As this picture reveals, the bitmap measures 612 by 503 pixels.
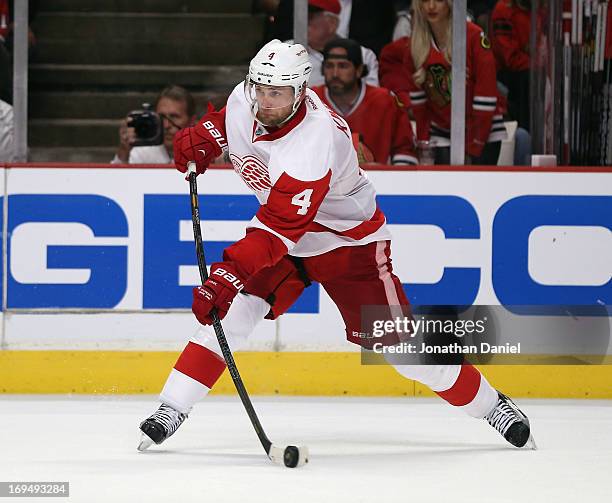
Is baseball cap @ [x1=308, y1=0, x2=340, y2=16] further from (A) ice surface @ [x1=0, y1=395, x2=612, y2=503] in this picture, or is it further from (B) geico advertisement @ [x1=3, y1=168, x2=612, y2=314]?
(A) ice surface @ [x1=0, y1=395, x2=612, y2=503]

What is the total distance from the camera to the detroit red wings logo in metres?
1.52

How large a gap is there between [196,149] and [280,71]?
18.6 inches

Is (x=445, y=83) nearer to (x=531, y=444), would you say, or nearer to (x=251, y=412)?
(x=531, y=444)

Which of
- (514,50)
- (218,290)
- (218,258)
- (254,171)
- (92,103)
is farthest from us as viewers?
(92,103)

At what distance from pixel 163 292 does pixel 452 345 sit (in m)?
1.08

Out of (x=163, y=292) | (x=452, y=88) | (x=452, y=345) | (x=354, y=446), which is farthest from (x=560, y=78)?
(x=354, y=446)

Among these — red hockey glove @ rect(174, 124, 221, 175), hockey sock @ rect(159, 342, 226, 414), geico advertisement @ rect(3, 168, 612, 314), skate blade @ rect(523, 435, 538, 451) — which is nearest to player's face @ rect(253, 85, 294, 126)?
red hockey glove @ rect(174, 124, 221, 175)

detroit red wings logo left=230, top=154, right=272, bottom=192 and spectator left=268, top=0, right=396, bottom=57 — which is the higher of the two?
spectator left=268, top=0, right=396, bottom=57

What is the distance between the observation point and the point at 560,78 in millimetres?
5828

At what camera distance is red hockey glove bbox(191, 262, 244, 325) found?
11.7 ft

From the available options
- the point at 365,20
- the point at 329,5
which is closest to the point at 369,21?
the point at 365,20

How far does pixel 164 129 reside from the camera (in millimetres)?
5633

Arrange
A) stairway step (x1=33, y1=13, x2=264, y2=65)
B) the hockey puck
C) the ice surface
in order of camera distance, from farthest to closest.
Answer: stairway step (x1=33, y1=13, x2=264, y2=65), the hockey puck, the ice surface

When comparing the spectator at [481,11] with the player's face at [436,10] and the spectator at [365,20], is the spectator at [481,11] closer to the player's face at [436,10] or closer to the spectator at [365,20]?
the player's face at [436,10]
